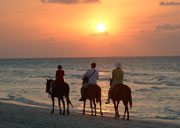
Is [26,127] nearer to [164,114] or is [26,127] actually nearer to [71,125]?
[71,125]

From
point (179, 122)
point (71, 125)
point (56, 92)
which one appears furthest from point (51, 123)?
point (179, 122)

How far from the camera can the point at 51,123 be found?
12367 millimetres

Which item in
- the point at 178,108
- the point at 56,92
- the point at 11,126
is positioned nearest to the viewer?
the point at 11,126

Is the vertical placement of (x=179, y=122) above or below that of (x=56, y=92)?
below

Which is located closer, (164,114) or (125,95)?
(125,95)

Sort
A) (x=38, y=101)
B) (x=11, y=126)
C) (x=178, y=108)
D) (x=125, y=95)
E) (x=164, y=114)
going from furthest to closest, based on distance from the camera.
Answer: (x=38, y=101)
(x=178, y=108)
(x=164, y=114)
(x=125, y=95)
(x=11, y=126)

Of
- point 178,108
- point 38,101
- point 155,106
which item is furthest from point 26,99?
point 178,108

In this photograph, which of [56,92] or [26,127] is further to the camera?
[56,92]

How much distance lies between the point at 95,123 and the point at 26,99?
42.7 feet

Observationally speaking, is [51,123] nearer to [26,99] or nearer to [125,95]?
[125,95]

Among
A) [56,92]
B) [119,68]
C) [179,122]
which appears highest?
[119,68]

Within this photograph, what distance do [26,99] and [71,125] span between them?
1340cm

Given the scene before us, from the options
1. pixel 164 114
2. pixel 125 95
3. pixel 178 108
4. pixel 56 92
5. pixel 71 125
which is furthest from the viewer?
pixel 178 108

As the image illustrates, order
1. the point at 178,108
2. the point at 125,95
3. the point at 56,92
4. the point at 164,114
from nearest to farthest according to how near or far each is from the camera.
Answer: the point at 125,95 → the point at 56,92 → the point at 164,114 → the point at 178,108
